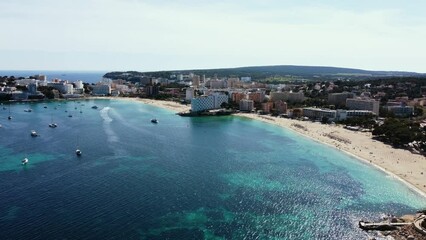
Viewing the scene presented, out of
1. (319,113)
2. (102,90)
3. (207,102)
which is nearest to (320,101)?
(319,113)

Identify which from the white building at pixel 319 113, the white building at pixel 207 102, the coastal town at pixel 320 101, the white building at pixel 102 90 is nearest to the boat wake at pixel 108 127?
the coastal town at pixel 320 101

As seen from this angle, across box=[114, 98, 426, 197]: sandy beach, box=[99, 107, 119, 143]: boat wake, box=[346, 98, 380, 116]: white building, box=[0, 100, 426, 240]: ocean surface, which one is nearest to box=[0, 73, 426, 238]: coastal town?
box=[114, 98, 426, 197]: sandy beach

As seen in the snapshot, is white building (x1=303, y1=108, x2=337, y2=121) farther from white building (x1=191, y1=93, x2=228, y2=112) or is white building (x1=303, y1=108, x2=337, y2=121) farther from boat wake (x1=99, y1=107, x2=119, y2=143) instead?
boat wake (x1=99, y1=107, x2=119, y2=143)

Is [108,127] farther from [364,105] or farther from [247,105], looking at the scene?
[364,105]

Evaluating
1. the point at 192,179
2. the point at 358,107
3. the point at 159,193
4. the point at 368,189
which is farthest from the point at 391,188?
the point at 358,107

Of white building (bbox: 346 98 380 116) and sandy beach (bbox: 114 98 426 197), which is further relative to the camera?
white building (bbox: 346 98 380 116)
